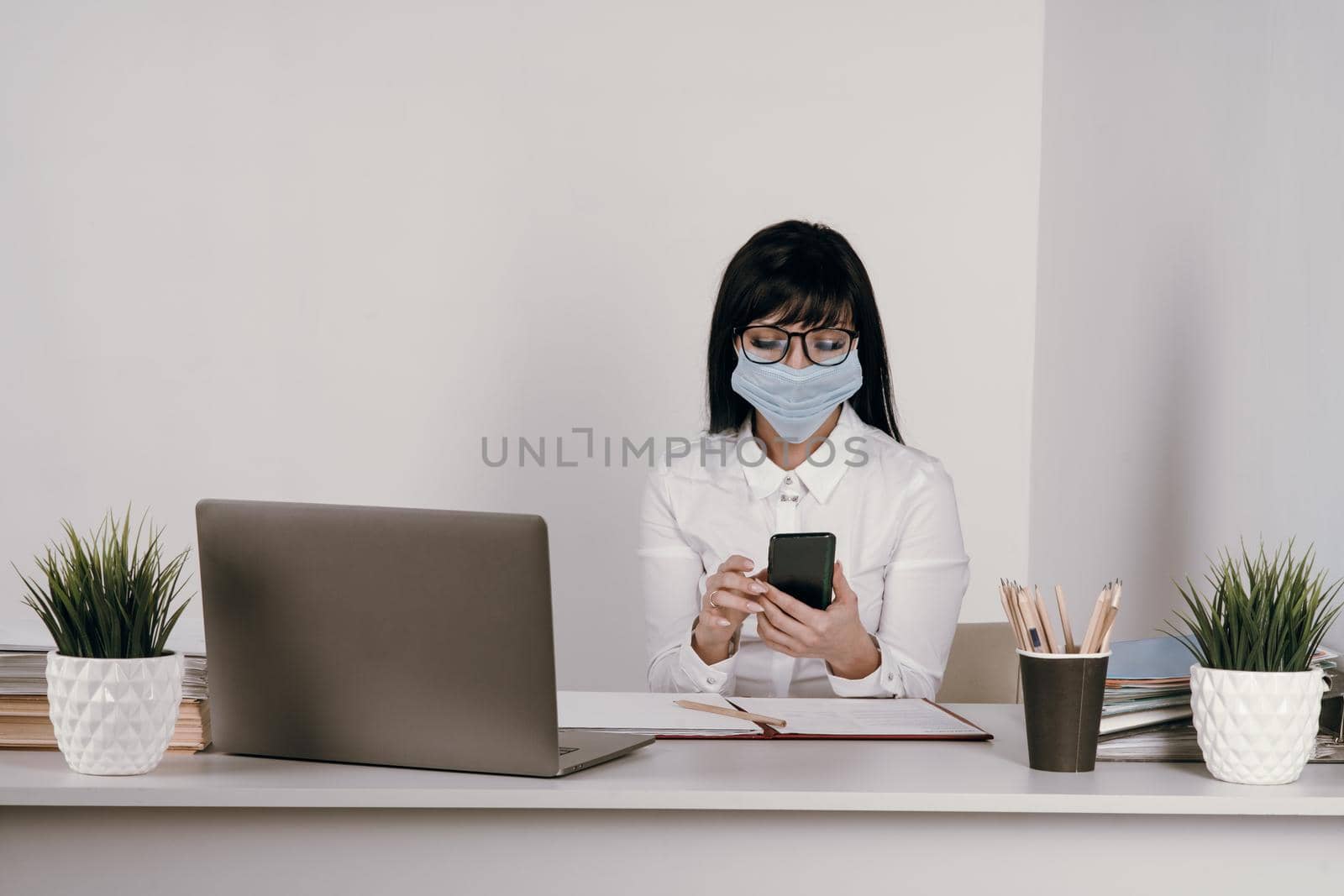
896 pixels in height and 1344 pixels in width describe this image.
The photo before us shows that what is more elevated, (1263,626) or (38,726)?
(1263,626)

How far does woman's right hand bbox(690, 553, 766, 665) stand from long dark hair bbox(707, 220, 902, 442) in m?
0.50

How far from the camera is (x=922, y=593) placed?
6.98 ft

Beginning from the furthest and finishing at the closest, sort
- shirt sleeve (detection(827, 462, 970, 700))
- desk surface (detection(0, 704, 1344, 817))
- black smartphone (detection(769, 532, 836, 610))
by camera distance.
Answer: shirt sleeve (detection(827, 462, 970, 700)) → black smartphone (detection(769, 532, 836, 610)) → desk surface (detection(0, 704, 1344, 817))

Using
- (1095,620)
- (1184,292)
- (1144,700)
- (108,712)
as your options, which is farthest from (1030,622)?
(1184,292)

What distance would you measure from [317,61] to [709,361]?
63.0 inches

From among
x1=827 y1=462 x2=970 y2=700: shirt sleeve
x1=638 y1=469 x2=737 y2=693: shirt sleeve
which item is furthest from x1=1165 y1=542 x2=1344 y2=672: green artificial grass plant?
x1=638 y1=469 x2=737 y2=693: shirt sleeve

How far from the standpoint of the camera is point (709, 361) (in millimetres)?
2307

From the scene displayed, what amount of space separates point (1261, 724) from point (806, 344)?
3.63ft

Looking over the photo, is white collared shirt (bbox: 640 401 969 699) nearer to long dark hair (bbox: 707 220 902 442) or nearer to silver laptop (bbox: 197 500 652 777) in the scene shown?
long dark hair (bbox: 707 220 902 442)

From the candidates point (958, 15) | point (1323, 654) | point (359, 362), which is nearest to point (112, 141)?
point (359, 362)

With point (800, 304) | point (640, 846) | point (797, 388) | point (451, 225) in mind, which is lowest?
point (640, 846)

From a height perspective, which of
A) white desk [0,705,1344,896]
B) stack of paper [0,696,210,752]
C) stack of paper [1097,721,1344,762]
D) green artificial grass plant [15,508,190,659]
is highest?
green artificial grass plant [15,508,190,659]

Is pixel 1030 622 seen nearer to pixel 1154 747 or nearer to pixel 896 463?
pixel 1154 747

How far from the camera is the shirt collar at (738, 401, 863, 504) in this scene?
2.23 m
